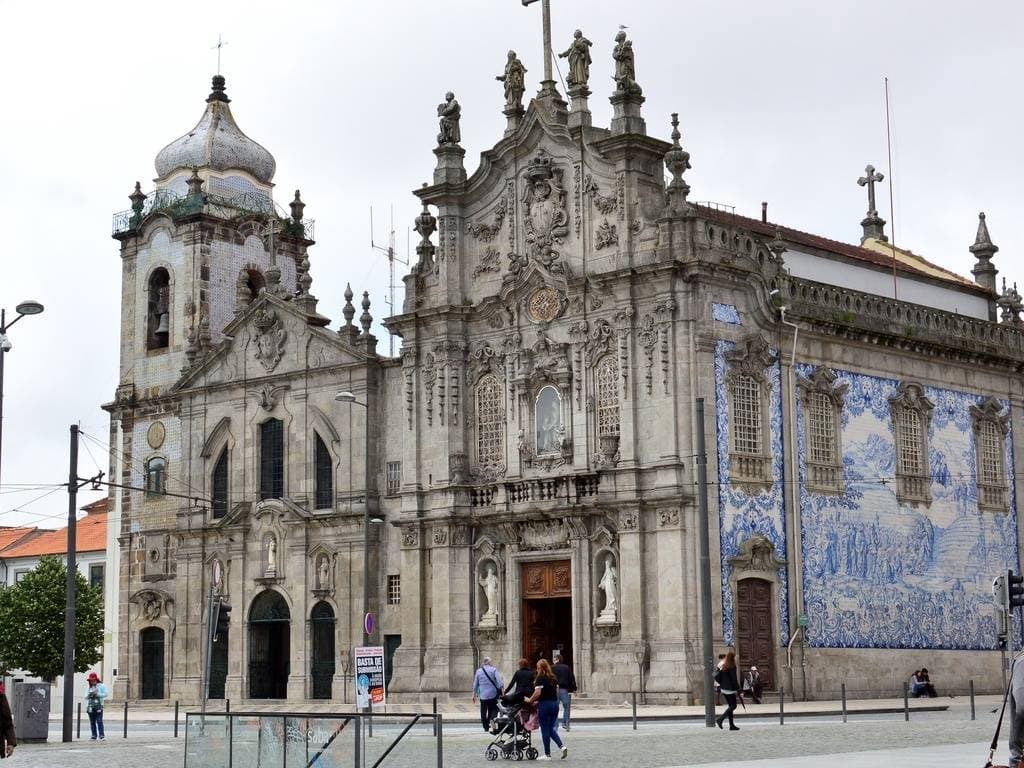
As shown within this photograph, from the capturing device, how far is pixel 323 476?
50.8m

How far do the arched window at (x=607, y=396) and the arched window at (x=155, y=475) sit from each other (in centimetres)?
1792

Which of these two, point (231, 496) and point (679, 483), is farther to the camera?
point (231, 496)

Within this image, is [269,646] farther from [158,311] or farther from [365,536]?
[158,311]

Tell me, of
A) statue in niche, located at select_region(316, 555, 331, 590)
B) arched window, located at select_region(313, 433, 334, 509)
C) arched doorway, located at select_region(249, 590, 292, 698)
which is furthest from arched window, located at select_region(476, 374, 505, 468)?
arched doorway, located at select_region(249, 590, 292, 698)

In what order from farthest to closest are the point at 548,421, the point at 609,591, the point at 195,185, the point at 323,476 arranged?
the point at 195,185 → the point at 323,476 → the point at 548,421 → the point at 609,591

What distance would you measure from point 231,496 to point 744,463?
57.8 ft

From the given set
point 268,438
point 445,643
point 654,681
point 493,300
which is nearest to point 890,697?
point 654,681

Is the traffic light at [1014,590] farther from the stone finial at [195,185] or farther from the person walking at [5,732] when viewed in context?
the stone finial at [195,185]

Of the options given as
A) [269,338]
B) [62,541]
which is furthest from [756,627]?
[62,541]

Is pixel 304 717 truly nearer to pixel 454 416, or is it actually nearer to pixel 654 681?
pixel 654 681

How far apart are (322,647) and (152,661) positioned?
7561 mm

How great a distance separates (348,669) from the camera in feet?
158

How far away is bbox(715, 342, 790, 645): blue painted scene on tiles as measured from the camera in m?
41.8

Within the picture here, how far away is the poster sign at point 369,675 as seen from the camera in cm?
2892
